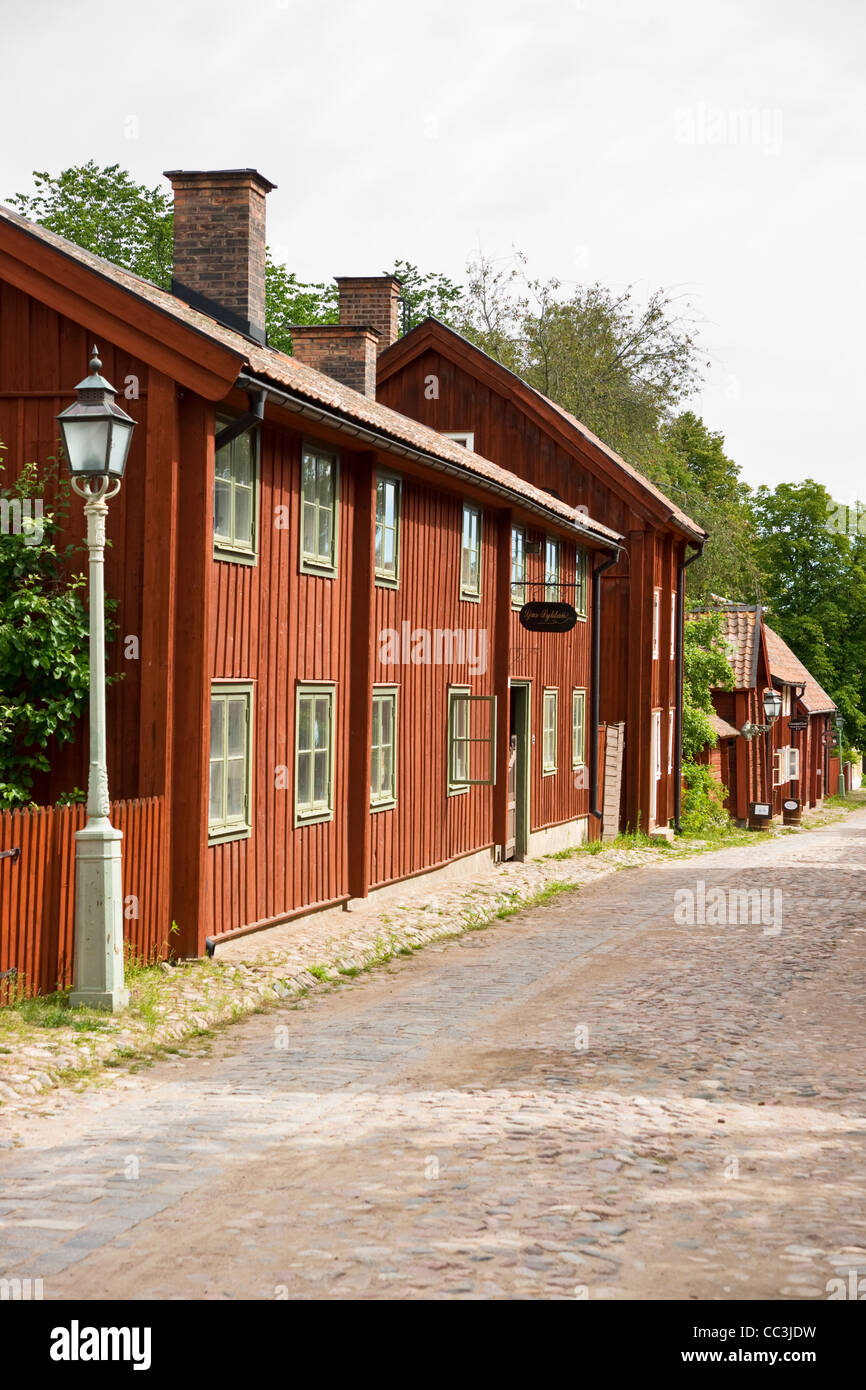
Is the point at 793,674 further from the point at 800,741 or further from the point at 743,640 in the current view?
the point at 743,640

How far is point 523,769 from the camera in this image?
2331 centimetres

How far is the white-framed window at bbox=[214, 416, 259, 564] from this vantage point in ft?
41.3

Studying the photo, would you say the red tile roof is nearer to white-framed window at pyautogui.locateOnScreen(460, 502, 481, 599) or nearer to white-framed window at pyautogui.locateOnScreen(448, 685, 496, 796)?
white-framed window at pyautogui.locateOnScreen(448, 685, 496, 796)

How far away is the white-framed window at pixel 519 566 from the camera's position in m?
22.5

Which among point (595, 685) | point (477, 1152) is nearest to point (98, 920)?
point (477, 1152)

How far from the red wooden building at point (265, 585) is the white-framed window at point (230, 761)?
26 millimetres

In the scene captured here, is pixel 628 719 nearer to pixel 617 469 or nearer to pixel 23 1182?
pixel 617 469

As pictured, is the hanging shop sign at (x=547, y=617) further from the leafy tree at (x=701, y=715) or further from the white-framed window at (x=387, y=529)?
the leafy tree at (x=701, y=715)

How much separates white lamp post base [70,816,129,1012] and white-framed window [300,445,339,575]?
16.3 ft

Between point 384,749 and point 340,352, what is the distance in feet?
24.2

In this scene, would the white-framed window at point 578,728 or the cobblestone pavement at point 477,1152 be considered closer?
the cobblestone pavement at point 477,1152

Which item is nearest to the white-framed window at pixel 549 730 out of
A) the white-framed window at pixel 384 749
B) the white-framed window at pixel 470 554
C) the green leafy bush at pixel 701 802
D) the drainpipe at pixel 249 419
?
the white-framed window at pixel 470 554

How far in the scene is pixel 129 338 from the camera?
39.4ft

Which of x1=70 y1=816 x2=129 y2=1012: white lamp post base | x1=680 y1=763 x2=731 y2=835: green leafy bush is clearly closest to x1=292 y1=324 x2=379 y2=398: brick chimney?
x1=70 y1=816 x2=129 y2=1012: white lamp post base
